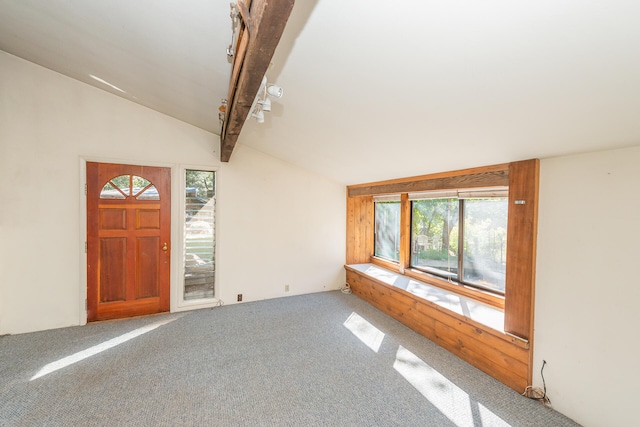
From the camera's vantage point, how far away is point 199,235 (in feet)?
12.4

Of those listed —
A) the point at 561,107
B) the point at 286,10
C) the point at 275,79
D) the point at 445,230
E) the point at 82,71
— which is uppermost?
the point at 82,71

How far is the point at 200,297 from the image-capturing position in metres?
3.78

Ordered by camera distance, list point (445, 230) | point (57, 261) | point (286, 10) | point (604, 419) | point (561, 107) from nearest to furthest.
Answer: point (286, 10), point (561, 107), point (604, 419), point (57, 261), point (445, 230)

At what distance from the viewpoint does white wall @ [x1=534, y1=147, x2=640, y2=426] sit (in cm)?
159

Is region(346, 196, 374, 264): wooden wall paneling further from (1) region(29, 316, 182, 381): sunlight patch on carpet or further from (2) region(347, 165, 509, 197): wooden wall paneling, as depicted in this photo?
(1) region(29, 316, 182, 381): sunlight patch on carpet

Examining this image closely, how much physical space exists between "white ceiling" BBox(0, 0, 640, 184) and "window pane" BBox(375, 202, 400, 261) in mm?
1576

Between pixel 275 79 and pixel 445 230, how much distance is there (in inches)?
109

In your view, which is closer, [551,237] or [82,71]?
[551,237]

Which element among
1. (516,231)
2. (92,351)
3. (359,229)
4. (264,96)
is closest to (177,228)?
(92,351)

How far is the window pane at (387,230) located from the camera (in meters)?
4.31

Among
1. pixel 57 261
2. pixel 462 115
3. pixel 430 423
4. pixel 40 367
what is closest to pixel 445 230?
pixel 462 115

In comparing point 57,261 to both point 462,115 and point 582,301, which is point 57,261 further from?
point 582,301

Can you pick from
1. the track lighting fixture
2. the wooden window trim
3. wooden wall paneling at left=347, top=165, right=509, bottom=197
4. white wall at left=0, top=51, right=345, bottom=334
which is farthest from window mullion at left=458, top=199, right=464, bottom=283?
white wall at left=0, top=51, right=345, bottom=334

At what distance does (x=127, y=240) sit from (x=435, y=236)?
4152 mm
